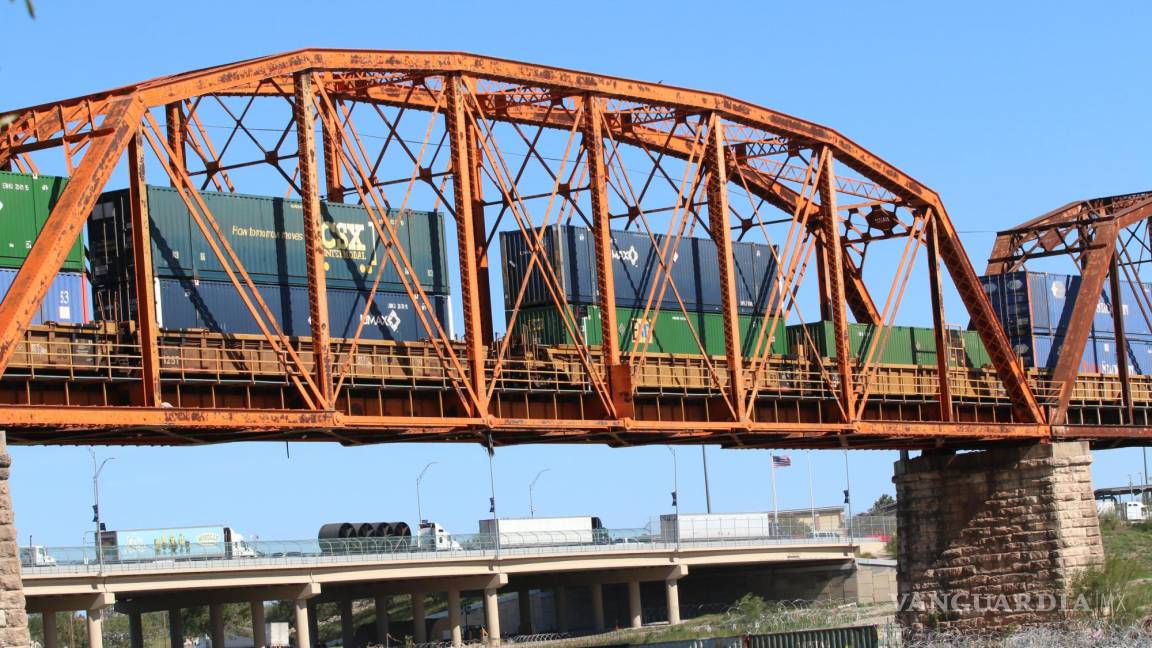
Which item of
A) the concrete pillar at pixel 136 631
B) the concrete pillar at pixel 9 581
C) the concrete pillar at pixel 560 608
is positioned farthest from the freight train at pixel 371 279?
the concrete pillar at pixel 560 608

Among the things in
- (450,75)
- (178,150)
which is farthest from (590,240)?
(178,150)

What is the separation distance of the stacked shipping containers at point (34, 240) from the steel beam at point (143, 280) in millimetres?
1871

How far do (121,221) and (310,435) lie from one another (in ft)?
22.8

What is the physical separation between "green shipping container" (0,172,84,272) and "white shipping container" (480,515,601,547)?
5879cm

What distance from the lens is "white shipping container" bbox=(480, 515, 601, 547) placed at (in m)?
99.9

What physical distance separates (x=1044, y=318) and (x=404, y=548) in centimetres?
3860

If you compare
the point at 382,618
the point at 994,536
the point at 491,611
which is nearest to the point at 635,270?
the point at 994,536

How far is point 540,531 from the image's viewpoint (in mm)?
103875

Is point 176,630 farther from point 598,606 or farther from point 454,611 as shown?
point 598,606

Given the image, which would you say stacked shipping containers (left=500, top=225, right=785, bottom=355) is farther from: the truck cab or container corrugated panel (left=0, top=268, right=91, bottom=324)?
the truck cab

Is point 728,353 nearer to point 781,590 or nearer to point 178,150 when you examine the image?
point 178,150

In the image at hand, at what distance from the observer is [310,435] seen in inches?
1538

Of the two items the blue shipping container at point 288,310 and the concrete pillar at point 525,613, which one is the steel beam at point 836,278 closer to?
the blue shipping container at point 288,310

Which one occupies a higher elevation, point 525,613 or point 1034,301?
point 1034,301
